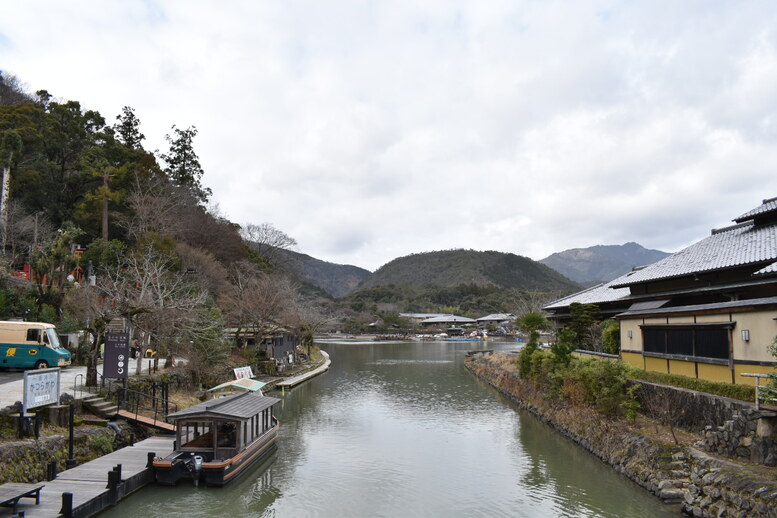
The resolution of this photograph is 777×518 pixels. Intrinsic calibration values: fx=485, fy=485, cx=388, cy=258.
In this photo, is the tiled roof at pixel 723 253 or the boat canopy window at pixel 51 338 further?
the boat canopy window at pixel 51 338

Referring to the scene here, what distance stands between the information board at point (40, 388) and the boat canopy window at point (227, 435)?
462 centimetres

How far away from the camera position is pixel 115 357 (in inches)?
678

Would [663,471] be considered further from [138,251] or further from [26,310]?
[138,251]

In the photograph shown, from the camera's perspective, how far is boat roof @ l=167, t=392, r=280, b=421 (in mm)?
14023

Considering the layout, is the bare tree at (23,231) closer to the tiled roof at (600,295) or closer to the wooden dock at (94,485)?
Result: the wooden dock at (94,485)

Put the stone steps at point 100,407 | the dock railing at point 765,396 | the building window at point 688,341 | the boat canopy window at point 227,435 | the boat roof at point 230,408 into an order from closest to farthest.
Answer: the dock railing at point 765,396 → the building window at point 688,341 → the boat roof at point 230,408 → the boat canopy window at point 227,435 → the stone steps at point 100,407

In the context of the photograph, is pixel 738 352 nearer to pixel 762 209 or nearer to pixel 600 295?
pixel 762 209

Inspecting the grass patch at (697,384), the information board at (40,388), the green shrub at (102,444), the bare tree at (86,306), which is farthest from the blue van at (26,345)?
the grass patch at (697,384)

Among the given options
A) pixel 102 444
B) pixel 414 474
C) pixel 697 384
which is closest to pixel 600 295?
pixel 697 384

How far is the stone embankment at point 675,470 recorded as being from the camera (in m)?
9.62

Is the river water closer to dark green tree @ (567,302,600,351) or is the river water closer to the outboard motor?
the outboard motor

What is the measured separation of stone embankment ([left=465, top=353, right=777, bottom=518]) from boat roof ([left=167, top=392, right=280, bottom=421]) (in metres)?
11.5

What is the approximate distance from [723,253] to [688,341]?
5.16m

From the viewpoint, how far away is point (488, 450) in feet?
60.7
